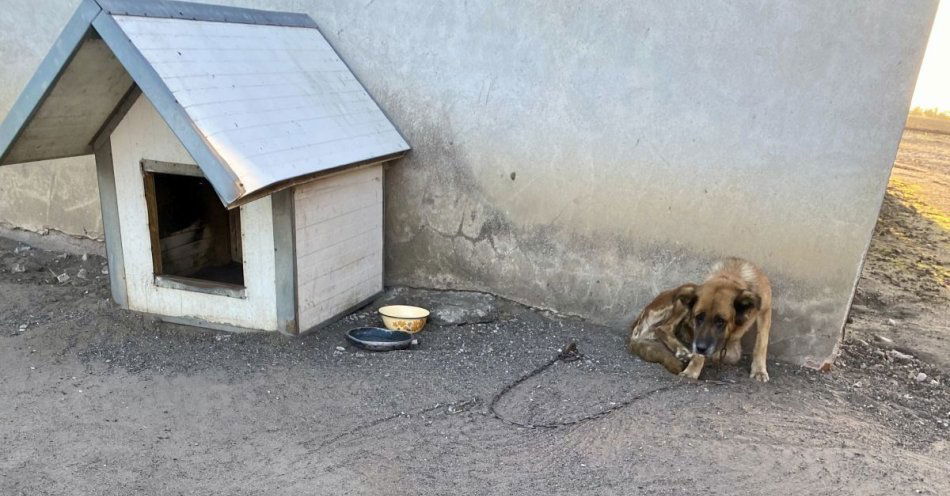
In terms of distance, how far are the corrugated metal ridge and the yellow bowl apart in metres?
2.67

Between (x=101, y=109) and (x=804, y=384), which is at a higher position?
(x=101, y=109)

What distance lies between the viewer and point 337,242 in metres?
5.26

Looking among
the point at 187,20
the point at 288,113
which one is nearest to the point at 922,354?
the point at 288,113

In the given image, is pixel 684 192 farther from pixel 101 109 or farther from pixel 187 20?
pixel 101 109

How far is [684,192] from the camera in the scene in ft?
16.6

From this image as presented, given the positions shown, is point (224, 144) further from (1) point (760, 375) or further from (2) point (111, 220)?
(1) point (760, 375)

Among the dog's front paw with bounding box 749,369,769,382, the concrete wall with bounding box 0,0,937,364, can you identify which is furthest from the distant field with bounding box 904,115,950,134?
the dog's front paw with bounding box 749,369,769,382

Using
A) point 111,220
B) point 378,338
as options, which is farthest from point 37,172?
point 378,338

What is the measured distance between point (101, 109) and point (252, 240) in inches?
59.0

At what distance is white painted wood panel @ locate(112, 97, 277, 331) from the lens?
485 cm

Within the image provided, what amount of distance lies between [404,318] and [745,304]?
8.76 ft

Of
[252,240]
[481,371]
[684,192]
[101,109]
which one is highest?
[101,109]

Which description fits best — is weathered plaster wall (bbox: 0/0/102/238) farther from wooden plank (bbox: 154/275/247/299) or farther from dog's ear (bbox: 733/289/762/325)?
dog's ear (bbox: 733/289/762/325)

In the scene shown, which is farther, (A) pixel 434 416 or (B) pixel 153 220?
(B) pixel 153 220
